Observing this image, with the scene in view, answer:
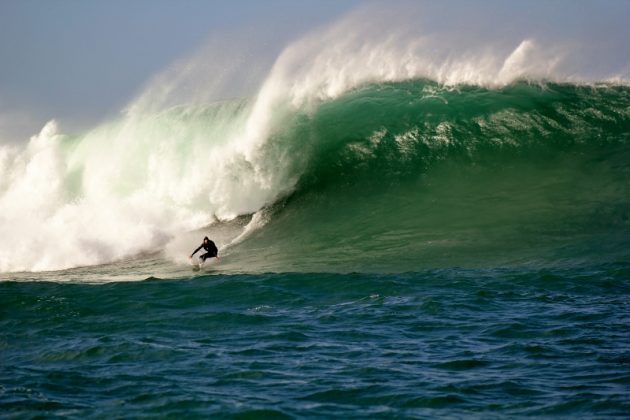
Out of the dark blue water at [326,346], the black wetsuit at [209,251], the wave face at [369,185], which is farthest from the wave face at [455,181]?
the dark blue water at [326,346]

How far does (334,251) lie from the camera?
1451 centimetres

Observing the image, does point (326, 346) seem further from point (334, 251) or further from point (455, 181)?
point (455, 181)

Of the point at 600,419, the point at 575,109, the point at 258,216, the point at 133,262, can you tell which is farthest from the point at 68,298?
the point at 575,109

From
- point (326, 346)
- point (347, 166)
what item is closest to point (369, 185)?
point (347, 166)

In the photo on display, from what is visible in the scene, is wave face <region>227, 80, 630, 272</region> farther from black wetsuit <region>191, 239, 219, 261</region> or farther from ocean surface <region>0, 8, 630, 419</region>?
black wetsuit <region>191, 239, 219, 261</region>

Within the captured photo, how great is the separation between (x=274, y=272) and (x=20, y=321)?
4167 mm

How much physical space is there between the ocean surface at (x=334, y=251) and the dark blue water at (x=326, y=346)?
0.12 feet

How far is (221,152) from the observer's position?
758 inches

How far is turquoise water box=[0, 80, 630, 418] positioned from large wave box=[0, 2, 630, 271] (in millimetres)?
60

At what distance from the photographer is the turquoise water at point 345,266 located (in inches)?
286

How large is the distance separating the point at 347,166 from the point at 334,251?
12.7 feet

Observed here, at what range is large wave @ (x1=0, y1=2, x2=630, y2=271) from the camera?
51.5 feet

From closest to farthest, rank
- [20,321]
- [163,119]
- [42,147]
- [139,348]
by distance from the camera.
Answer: [139,348] → [20,321] → [163,119] → [42,147]

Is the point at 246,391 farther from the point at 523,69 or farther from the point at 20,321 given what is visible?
the point at 523,69
